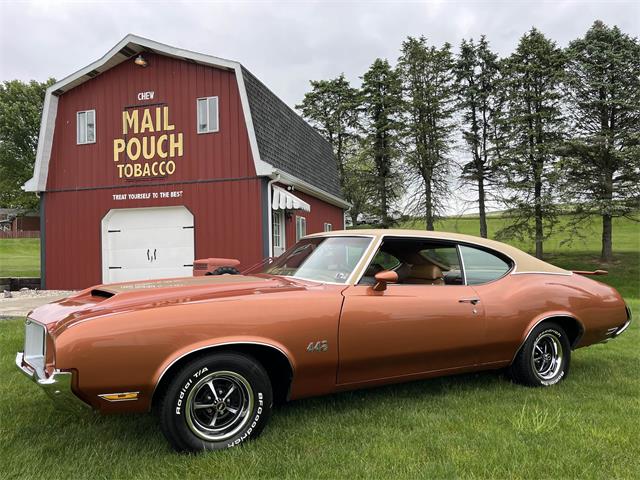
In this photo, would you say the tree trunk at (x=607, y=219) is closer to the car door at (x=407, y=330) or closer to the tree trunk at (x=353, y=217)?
the tree trunk at (x=353, y=217)

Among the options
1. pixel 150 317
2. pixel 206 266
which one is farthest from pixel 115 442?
pixel 206 266

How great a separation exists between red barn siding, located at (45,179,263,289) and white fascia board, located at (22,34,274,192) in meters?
0.47

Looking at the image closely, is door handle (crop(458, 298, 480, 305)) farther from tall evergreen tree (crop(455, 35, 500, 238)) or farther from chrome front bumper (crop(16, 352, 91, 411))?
tall evergreen tree (crop(455, 35, 500, 238))

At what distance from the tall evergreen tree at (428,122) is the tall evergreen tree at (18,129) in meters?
28.6

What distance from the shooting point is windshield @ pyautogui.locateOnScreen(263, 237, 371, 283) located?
12.1 feet

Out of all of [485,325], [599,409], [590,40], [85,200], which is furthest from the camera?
[590,40]

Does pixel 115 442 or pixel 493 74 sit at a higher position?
pixel 493 74

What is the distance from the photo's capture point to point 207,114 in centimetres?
1215

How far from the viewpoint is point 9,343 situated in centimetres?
582

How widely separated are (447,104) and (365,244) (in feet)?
81.3

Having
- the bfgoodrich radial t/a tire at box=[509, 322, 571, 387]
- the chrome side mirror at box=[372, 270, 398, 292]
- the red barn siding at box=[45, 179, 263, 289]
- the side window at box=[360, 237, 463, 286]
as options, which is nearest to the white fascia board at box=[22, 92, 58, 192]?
the red barn siding at box=[45, 179, 263, 289]

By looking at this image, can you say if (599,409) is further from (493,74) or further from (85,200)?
(493,74)

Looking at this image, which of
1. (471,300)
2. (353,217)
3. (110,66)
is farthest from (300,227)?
(353,217)

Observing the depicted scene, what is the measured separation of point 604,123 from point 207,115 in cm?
1867
